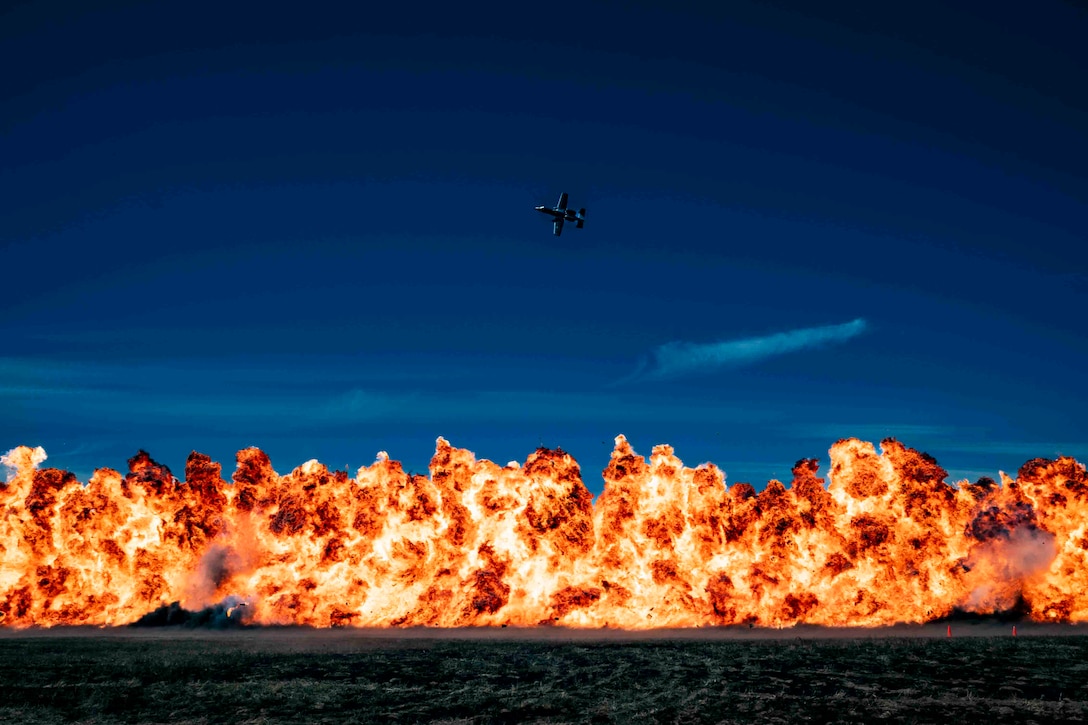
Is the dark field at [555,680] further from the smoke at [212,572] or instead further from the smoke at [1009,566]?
the smoke at [212,572]

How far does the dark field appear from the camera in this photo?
106 ft

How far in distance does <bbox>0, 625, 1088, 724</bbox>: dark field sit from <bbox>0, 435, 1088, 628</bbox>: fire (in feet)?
41.8

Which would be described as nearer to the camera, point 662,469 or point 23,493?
point 662,469

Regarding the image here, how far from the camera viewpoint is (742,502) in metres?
84.7

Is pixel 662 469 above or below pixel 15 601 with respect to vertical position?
above

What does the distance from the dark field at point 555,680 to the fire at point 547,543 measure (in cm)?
1274

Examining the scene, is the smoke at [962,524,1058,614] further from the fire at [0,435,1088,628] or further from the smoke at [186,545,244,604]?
the smoke at [186,545,244,604]

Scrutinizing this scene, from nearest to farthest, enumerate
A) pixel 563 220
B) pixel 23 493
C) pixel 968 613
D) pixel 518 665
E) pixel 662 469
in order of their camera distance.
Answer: pixel 518 665
pixel 563 220
pixel 968 613
pixel 662 469
pixel 23 493

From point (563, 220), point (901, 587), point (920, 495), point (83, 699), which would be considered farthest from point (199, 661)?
point (920, 495)

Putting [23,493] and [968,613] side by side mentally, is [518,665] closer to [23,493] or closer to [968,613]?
[968,613]

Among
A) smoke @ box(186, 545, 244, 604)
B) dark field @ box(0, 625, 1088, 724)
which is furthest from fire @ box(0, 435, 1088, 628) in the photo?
dark field @ box(0, 625, 1088, 724)

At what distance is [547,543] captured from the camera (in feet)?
272

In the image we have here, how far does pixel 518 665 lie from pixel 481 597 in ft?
105

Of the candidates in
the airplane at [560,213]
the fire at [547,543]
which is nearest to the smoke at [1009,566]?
the fire at [547,543]
